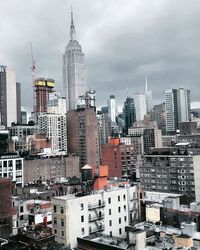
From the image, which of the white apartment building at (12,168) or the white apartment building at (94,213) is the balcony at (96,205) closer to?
the white apartment building at (94,213)

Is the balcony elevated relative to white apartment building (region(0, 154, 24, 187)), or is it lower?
lower

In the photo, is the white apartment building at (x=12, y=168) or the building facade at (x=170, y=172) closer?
the building facade at (x=170, y=172)

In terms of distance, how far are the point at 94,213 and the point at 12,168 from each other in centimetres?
8276

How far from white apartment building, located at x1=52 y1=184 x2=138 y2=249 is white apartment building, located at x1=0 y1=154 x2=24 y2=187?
2922 inches

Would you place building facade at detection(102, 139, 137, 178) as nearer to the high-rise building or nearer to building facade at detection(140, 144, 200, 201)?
building facade at detection(140, 144, 200, 201)

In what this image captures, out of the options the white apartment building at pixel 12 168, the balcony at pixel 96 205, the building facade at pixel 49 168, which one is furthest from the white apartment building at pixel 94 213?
Answer: the building facade at pixel 49 168

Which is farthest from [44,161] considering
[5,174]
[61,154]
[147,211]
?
[147,211]

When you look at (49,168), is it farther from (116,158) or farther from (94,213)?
(94,213)

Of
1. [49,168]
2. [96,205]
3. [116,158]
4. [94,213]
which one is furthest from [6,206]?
[116,158]

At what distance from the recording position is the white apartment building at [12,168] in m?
139

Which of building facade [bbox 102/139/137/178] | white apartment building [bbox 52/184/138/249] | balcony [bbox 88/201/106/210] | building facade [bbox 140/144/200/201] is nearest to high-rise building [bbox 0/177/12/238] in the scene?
white apartment building [bbox 52/184/138/249]

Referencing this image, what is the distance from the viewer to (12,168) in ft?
470

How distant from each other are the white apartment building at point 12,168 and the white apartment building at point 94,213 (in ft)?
243

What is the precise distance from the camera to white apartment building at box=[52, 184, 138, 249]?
63694mm
